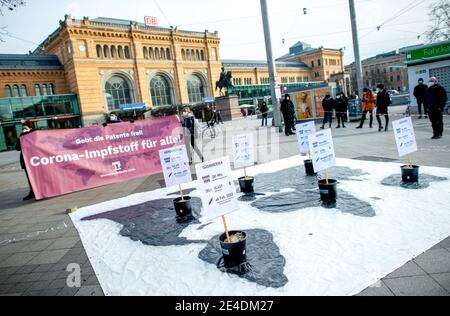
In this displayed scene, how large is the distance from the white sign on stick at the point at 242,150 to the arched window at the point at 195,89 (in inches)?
1969

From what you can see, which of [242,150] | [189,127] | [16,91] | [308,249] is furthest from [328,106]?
[16,91]

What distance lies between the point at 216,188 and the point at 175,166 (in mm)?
2229

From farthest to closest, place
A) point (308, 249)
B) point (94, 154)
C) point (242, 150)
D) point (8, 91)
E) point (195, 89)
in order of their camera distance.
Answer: point (195, 89) → point (8, 91) → point (94, 154) → point (242, 150) → point (308, 249)

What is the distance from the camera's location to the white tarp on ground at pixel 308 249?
9.53 ft

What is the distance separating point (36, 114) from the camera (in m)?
39.7

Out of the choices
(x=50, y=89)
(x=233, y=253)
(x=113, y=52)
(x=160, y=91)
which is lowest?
(x=233, y=253)

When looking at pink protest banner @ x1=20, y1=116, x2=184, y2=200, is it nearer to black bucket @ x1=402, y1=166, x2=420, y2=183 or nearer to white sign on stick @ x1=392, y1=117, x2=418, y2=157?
white sign on stick @ x1=392, y1=117, x2=418, y2=157

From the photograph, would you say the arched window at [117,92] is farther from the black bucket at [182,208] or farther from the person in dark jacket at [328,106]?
the black bucket at [182,208]

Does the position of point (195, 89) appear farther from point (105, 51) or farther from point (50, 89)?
point (50, 89)

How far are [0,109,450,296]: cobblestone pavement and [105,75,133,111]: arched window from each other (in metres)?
38.9

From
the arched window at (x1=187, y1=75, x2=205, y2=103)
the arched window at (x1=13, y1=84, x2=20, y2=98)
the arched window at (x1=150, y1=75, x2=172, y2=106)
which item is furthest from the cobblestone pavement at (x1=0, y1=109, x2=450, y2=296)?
the arched window at (x1=187, y1=75, x2=205, y2=103)

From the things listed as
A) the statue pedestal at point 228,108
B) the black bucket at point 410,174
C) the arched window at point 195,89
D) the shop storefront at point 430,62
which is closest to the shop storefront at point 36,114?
the arched window at point 195,89

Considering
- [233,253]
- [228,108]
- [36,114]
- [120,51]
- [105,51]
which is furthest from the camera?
[120,51]

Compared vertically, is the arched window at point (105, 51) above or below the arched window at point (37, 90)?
above
